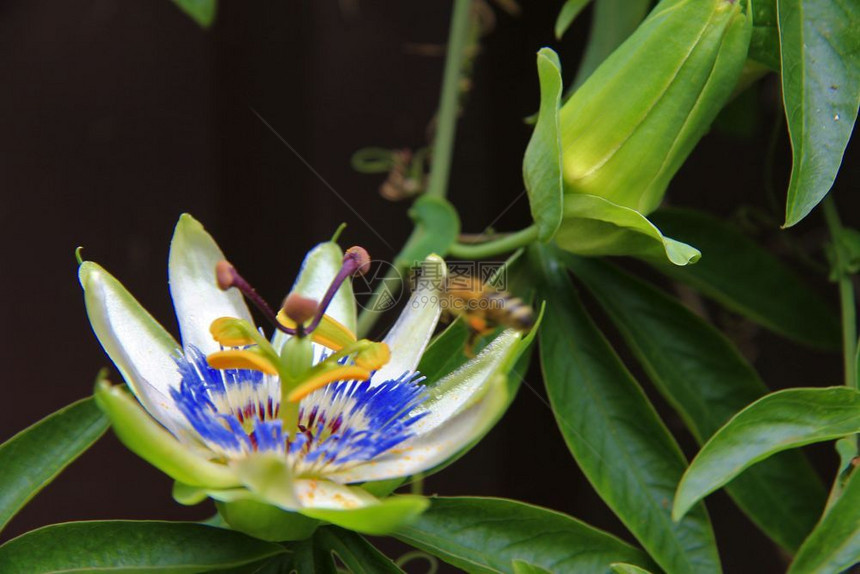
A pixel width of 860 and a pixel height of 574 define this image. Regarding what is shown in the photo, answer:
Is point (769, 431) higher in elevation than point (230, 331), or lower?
lower

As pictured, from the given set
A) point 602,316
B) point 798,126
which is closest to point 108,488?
point 602,316

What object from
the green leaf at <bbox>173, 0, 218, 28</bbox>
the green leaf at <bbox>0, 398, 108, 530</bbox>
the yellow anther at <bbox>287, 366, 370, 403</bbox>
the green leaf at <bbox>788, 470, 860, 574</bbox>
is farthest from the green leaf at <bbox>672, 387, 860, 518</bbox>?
the green leaf at <bbox>173, 0, 218, 28</bbox>

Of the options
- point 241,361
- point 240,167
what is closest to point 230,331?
point 241,361

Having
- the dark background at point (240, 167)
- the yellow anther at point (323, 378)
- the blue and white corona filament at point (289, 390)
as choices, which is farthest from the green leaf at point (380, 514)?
the dark background at point (240, 167)

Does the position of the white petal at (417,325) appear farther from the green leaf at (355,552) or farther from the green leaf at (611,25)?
the green leaf at (611,25)

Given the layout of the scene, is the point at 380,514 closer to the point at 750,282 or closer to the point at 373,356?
the point at 373,356

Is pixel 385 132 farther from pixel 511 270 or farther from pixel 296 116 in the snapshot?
pixel 511 270

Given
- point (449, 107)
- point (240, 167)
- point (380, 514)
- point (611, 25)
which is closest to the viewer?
point (380, 514)
